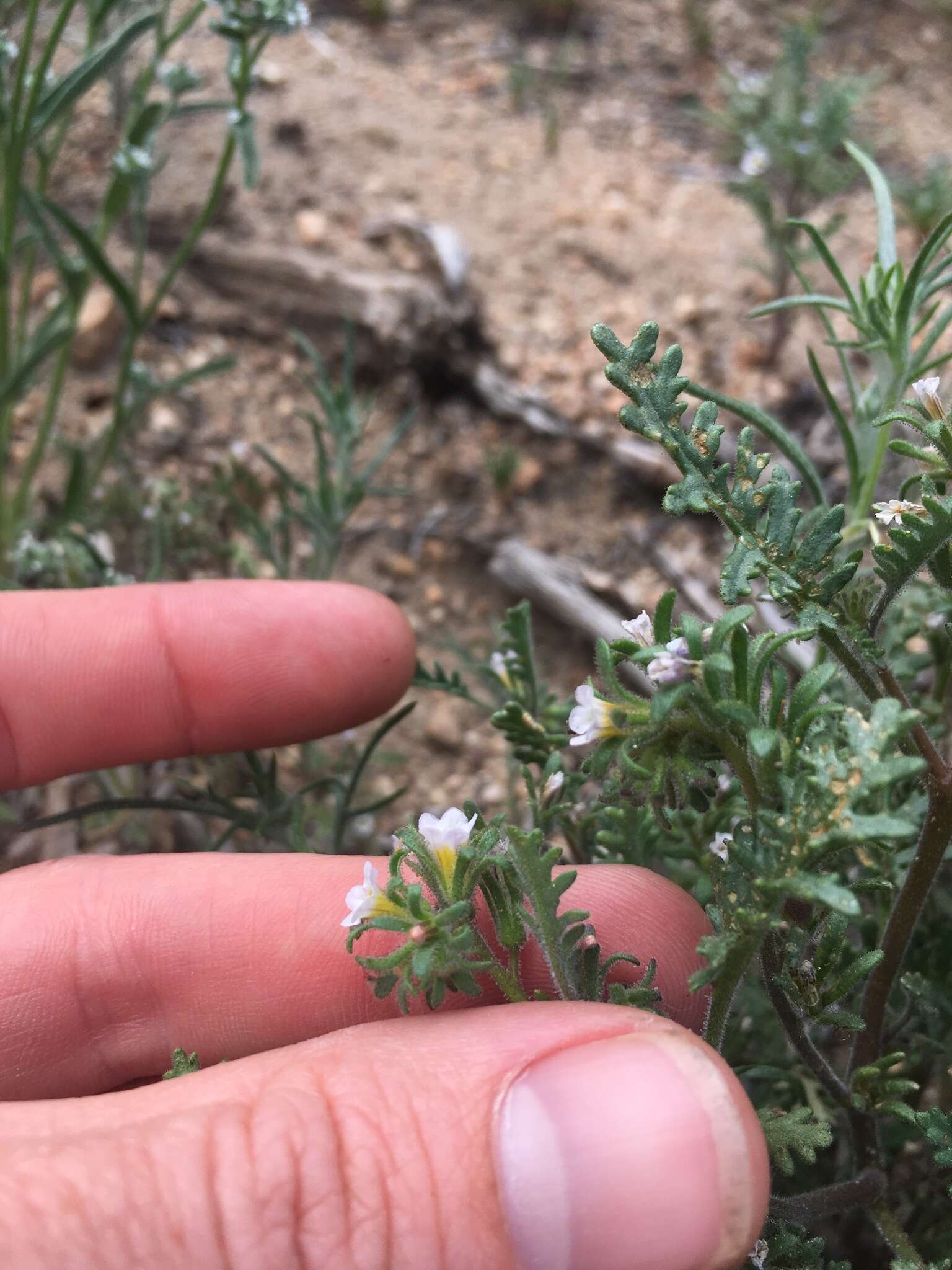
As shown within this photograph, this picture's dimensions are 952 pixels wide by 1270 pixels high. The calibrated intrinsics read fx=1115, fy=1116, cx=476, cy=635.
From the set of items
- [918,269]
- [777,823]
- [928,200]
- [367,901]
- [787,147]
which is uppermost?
[787,147]

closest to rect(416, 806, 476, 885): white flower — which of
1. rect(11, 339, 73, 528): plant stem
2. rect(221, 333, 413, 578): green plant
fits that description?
rect(221, 333, 413, 578): green plant

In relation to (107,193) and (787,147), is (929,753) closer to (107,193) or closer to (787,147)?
(107,193)

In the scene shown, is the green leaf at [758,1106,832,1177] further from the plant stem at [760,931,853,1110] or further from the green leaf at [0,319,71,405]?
the green leaf at [0,319,71,405]

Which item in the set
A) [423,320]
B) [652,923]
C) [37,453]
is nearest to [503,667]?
[652,923]

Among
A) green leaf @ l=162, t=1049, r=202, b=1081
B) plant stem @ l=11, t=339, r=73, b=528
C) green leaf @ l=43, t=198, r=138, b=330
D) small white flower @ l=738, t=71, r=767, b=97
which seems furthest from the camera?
small white flower @ l=738, t=71, r=767, b=97

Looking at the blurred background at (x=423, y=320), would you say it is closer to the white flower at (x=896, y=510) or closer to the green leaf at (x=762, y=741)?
the white flower at (x=896, y=510)
